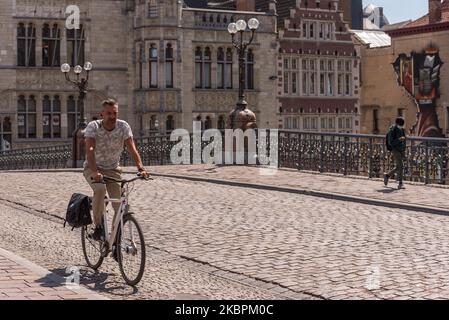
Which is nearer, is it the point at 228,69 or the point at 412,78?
the point at 228,69

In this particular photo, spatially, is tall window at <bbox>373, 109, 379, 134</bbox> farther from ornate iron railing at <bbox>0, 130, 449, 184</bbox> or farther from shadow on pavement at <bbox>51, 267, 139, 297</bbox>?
shadow on pavement at <bbox>51, 267, 139, 297</bbox>

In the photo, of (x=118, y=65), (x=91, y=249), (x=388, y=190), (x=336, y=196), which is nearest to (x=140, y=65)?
(x=118, y=65)

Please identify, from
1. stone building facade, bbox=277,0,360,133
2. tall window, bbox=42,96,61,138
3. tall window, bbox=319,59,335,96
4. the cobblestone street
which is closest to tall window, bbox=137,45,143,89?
tall window, bbox=42,96,61,138

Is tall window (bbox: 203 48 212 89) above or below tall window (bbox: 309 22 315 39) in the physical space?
below

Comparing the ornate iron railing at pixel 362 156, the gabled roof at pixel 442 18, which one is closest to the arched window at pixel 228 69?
the gabled roof at pixel 442 18

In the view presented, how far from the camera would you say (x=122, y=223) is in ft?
27.3

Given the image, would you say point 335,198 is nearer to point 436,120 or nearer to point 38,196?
point 38,196

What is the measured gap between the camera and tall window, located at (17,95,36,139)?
129 feet

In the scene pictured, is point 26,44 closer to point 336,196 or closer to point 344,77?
point 344,77

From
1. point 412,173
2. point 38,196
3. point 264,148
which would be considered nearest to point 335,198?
point 412,173

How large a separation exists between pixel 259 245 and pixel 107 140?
287cm

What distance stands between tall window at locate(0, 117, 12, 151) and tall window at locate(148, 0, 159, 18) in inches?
330

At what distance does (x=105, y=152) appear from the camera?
877 cm
